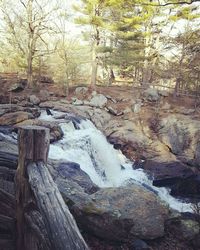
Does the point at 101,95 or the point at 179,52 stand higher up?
the point at 179,52

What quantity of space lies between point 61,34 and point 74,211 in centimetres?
→ 1807

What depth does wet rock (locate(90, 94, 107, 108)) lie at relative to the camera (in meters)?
19.4

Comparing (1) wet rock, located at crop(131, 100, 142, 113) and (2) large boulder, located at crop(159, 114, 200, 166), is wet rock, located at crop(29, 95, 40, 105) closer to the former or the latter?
(1) wet rock, located at crop(131, 100, 142, 113)

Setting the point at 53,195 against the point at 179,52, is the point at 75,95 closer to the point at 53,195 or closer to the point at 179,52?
the point at 179,52

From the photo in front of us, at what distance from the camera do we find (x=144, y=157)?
50.0 ft

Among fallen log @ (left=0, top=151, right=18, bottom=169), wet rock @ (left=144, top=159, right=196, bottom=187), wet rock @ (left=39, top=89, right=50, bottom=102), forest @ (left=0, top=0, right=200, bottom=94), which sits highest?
forest @ (left=0, top=0, right=200, bottom=94)

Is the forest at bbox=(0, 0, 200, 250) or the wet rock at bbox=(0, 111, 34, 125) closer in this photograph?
the forest at bbox=(0, 0, 200, 250)

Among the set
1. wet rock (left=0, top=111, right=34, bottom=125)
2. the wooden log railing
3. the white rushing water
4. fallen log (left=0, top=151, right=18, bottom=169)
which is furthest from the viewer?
wet rock (left=0, top=111, right=34, bottom=125)

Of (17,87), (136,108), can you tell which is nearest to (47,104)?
(17,87)

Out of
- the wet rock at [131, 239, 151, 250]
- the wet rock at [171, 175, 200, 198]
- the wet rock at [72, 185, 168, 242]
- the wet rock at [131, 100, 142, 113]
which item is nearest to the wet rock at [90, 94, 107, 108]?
the wet rock at [131, 100, 142, 113]

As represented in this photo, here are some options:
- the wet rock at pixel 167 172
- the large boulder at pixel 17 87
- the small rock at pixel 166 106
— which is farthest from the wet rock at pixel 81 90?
the wet rock at pixel 167 172

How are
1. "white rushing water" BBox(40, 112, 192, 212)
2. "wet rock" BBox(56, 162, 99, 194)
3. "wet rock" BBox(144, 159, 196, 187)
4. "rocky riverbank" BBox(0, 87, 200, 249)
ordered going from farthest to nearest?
"wet rock" BBox(144, 159, 196, 187), "white rushing water" BBox(40, 112, 192, 212), "wet rock" BBox(56, 162, 99, 194), "rocky riverbank" BBox(0, 87, 200, 249)

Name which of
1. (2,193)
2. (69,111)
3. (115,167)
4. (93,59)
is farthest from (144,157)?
(2,193)

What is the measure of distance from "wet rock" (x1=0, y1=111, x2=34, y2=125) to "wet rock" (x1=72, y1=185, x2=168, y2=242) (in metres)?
8.06
